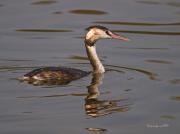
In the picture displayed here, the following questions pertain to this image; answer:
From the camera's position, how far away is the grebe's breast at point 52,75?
574 inches

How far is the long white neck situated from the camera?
1579 cm

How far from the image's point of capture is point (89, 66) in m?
16.6

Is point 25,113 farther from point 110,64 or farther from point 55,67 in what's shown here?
point 110,64

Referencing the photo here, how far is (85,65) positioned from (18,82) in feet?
7.57

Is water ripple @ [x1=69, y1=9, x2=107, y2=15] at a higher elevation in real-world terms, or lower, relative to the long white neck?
higher

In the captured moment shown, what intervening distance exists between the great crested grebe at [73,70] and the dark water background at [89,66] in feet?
0.66

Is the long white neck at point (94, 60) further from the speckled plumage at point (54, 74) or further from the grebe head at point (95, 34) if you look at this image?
the speckled plumage at point (54, 74)

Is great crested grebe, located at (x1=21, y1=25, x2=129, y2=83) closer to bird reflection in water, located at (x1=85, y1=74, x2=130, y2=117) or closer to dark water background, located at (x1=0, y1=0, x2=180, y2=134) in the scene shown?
dark water background, located at (x1=0, y1=0, x2=180, y2=134)

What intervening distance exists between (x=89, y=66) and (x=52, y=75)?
1.95 metres

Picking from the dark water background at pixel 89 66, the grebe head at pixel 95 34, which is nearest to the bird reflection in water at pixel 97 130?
the dark water background at pixel 89 66

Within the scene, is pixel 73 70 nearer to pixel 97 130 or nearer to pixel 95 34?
pixel 95 34

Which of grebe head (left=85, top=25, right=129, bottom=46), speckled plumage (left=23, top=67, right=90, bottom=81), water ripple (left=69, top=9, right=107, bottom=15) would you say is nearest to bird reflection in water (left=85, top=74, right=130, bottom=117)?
speckled plumage (left=23, top=67, right=90, bottom=81)

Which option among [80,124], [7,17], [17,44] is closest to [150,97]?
[80,124]

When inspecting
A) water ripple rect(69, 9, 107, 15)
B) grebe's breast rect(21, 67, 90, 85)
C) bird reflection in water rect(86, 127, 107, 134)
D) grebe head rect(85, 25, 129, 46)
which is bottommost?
bird reflection in water rect(86, 127, 107, 134)
